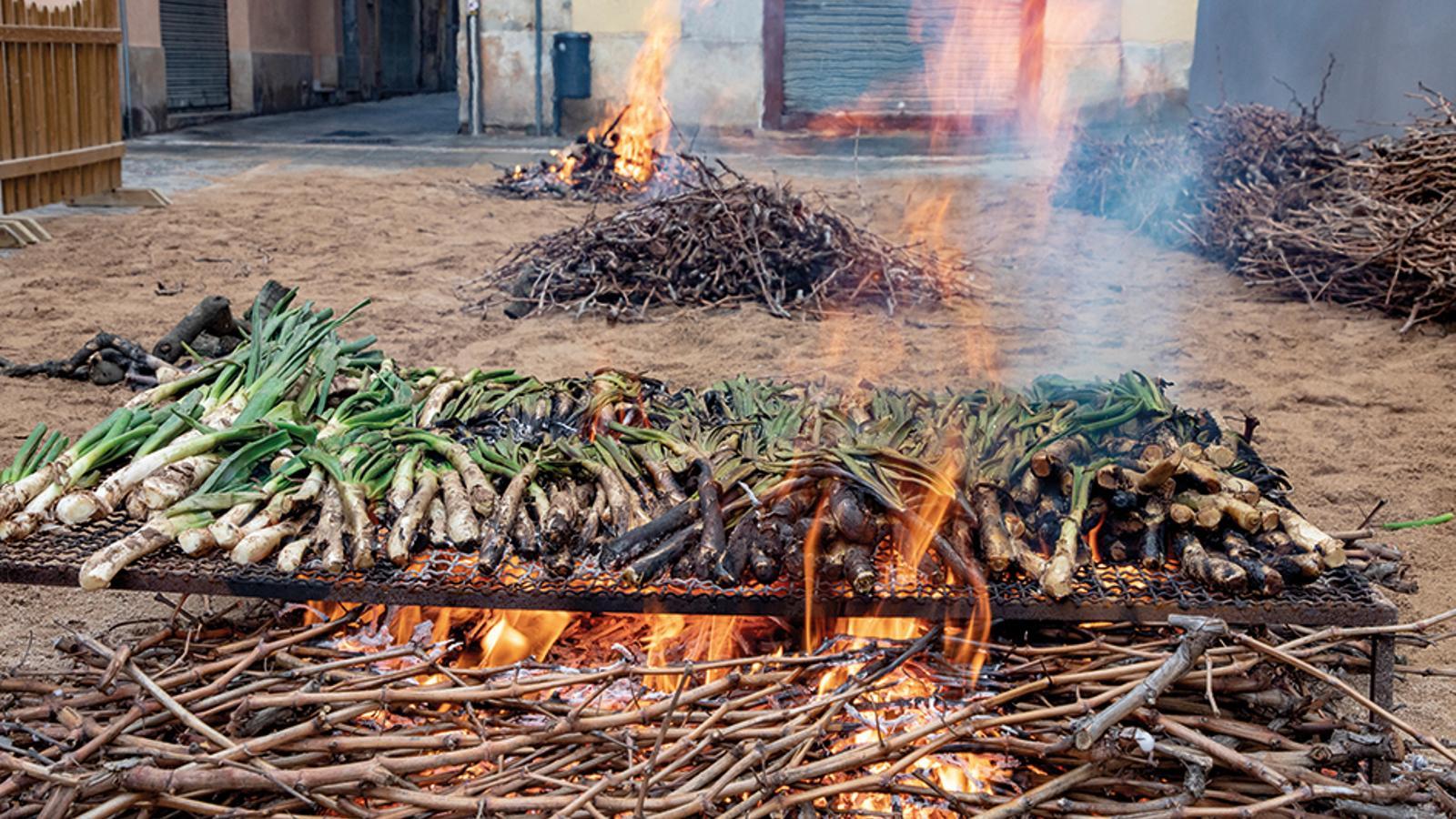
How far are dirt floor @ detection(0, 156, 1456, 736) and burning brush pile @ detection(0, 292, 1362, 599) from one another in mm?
858

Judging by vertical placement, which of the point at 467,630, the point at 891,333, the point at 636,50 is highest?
the point at 636,50

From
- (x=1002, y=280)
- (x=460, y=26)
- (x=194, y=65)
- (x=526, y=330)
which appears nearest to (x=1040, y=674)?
(x=526, y=330)

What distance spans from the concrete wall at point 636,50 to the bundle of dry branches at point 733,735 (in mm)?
16136

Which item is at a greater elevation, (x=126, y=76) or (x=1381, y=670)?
(x=126, y=76)

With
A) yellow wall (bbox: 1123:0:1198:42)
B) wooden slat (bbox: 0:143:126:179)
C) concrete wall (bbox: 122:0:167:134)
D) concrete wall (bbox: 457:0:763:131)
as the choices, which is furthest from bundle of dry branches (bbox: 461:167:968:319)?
concrete wall (bbox: 122:0:167:134)

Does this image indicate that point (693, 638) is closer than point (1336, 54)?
Yes

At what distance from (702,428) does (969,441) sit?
78 centimetres

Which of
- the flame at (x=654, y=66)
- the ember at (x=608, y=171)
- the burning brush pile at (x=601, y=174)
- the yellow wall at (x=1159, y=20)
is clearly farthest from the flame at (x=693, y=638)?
the yellow wall at (x=1159, y=20)

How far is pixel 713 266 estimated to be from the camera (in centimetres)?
853

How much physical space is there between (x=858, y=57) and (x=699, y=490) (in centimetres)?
1671

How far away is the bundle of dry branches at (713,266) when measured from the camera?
831 cm

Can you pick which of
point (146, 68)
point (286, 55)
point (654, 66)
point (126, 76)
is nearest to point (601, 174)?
point (654, 66)

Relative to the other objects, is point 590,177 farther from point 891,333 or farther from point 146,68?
point 146,68

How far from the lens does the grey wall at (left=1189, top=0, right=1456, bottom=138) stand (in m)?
12.7
